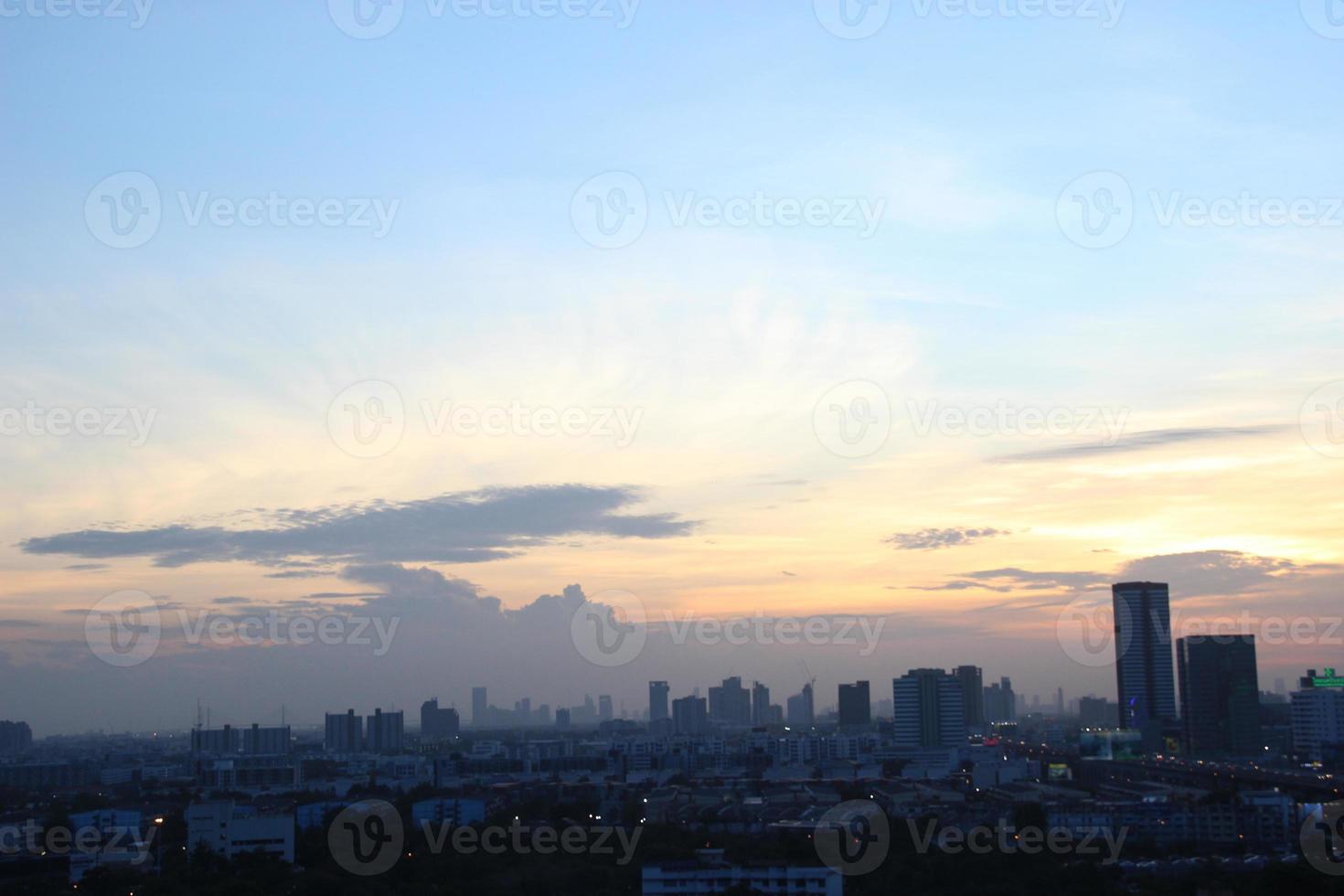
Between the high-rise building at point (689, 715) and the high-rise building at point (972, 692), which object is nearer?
the high-rise building at point (972, 692)

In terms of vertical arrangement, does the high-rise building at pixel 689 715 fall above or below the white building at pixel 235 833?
below

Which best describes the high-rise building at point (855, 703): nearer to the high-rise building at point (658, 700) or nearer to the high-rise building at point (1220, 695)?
the high-rise building at point (658, 700)

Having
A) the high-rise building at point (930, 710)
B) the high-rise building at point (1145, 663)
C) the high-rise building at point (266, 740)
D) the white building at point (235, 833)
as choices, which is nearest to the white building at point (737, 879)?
the white building at point (235, 833)

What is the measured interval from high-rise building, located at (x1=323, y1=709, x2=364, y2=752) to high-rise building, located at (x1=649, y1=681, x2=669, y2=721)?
1678cm

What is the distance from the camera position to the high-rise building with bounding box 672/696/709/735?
63.2 meters

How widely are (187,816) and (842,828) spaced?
28.6 ft

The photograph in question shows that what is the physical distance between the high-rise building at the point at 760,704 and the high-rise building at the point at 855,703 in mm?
13452

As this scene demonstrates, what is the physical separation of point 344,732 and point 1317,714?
4087cm

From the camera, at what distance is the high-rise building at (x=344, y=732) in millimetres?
55906

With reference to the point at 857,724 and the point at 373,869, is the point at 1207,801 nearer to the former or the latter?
the point at 373,869

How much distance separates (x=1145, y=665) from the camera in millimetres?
45281

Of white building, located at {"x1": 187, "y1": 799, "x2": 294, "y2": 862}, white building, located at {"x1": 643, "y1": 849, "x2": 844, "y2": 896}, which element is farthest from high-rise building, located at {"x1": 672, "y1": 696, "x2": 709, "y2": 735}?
white building, located at {"x1": 643, "y1": 849, "x2": 844, "y2": 896}

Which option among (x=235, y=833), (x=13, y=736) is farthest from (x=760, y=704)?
(x=235, y=833)

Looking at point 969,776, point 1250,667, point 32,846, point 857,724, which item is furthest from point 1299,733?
point 32,846
